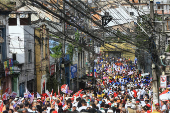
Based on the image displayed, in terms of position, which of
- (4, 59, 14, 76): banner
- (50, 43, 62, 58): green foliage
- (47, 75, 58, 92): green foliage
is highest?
(50, 43, 62, 58): green foliage

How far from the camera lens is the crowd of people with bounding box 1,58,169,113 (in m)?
13.9

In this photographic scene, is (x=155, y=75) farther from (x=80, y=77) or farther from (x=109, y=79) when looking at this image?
(x=80, y=77)

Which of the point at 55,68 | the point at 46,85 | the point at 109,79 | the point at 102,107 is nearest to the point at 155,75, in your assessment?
the point at 102,107

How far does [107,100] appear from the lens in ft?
59.8

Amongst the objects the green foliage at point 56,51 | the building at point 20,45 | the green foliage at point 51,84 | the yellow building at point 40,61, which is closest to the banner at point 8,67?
the building at point 20,45

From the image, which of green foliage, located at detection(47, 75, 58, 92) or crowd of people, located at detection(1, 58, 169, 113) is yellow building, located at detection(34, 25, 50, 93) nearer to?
green foliage, located at detection(47, 75, 58, 92)

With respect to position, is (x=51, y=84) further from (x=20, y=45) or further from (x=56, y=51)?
(x=20, y=45)

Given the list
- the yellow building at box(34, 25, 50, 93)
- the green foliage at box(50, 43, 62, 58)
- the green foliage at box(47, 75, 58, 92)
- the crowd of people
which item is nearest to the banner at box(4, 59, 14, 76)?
the yellow building at box(34, 25, 50, 93)

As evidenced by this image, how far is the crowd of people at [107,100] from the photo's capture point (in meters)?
13.9

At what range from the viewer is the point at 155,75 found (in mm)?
16984

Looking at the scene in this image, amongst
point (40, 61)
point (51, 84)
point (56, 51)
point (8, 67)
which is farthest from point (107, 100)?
point (56, 51)

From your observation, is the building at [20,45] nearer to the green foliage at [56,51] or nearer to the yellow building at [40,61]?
the yellow building at [40,61]

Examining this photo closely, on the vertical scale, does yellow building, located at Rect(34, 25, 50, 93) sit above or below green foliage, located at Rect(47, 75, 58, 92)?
above

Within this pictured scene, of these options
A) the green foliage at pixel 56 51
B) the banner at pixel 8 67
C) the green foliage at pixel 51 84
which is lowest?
the green foliage at pixel 51 84
